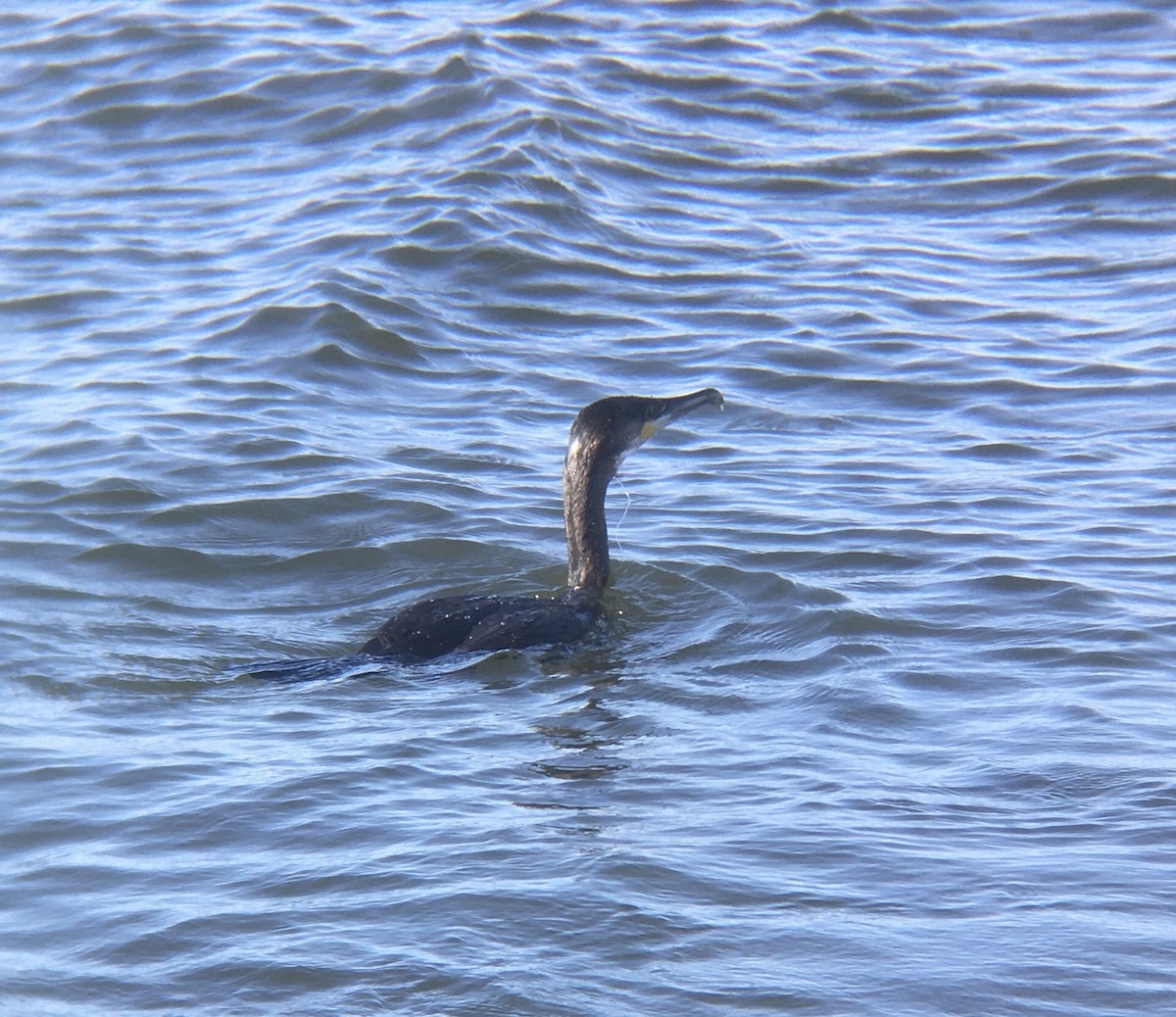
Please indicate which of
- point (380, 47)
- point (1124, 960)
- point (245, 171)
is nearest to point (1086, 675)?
point (1124, 960)

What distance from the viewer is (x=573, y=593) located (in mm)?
7402

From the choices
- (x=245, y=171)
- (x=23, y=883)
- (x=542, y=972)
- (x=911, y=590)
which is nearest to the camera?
(x=542, y=972)

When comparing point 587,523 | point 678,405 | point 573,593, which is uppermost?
point 678,405

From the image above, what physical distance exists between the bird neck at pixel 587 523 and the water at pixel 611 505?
Answer: 0.71ft

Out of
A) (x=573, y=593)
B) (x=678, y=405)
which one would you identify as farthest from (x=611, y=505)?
(x=573, y=593)

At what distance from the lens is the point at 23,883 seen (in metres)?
4.85

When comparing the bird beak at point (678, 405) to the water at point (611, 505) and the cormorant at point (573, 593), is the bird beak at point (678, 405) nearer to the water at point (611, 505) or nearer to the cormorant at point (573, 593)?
the cormorant at point (573, 593)

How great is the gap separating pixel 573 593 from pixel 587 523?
298mm

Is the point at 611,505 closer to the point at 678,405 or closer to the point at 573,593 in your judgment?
the point at 678,405

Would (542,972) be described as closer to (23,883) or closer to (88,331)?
(23,883)

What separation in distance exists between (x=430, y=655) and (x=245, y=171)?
8.21m

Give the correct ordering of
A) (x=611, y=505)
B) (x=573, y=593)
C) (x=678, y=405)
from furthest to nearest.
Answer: (x=611, y=505), (x=678, y=405), (x=573, y=593)

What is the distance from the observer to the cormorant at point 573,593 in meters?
6.68

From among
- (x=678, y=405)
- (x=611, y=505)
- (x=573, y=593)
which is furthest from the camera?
(x=611, y=505)
